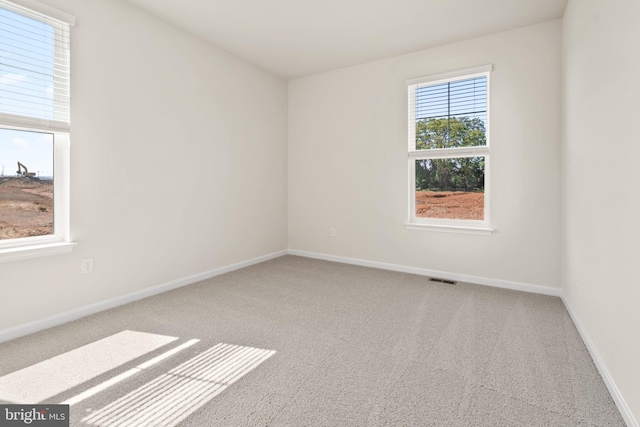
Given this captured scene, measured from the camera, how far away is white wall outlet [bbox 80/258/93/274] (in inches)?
102

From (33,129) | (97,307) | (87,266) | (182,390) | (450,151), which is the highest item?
(450,151)

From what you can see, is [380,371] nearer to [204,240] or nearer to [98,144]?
[204,240]

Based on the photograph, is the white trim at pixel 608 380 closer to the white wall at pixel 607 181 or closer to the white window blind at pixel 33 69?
the white wall at pixel 607 181

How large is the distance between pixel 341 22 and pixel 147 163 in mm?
2337

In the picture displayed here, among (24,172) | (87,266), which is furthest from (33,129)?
(87,266)

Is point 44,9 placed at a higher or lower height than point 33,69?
higher

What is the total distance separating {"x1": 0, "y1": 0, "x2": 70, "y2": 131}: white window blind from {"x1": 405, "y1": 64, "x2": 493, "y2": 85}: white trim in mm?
3395

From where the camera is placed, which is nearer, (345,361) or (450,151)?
(345,361)

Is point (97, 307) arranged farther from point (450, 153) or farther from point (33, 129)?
point (450, 153)

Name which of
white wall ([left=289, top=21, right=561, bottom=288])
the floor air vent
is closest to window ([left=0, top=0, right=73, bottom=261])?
white wall ([left=289, top=21, right=561, bottom=288])

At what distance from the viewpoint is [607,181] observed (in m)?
1.78

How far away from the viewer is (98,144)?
2.65m

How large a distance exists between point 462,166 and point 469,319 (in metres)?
1.81

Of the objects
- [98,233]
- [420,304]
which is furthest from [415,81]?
[98,233]
